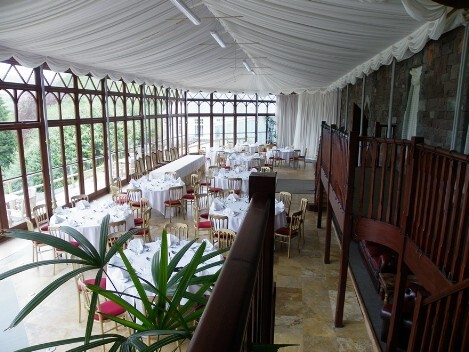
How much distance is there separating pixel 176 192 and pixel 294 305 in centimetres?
451

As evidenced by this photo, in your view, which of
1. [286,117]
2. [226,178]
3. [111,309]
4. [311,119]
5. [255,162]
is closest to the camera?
[111,309]

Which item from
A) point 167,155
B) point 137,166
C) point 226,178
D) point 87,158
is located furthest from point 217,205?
point 167,155

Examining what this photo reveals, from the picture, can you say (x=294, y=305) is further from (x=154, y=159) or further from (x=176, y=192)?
(x=154, y=159)

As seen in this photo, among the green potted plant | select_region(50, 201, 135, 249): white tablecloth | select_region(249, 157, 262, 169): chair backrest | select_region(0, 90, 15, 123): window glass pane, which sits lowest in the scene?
select_region(249, 157, 262, 169): chair backrest

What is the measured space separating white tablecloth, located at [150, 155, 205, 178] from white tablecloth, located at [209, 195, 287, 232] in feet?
10.9

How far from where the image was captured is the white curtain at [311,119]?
16.9m

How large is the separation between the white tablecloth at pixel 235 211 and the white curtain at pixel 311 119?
10708mm

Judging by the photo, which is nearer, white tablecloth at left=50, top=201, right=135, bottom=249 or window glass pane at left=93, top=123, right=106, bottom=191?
white tablecloth at left=50, top=201, right=135, bottom=249

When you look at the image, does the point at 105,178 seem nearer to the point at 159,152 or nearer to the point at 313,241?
the point at 159,152

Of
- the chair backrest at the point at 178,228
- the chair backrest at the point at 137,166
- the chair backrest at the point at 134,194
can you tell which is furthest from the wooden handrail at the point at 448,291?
the chair backrest at the point at 137,166

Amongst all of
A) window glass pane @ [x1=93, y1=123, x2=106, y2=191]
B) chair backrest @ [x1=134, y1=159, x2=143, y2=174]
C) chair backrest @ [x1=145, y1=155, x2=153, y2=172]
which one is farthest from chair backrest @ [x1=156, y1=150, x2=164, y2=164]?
window glass pane @ [x1=93, y1=123, x2=106, y2=191]

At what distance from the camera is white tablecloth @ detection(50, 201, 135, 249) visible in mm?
5816

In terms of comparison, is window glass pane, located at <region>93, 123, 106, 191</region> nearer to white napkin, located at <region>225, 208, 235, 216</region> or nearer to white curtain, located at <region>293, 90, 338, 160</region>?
white napkin, located at <region>225, 208, 235, 216</region>

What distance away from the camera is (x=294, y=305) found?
5.05 meters
